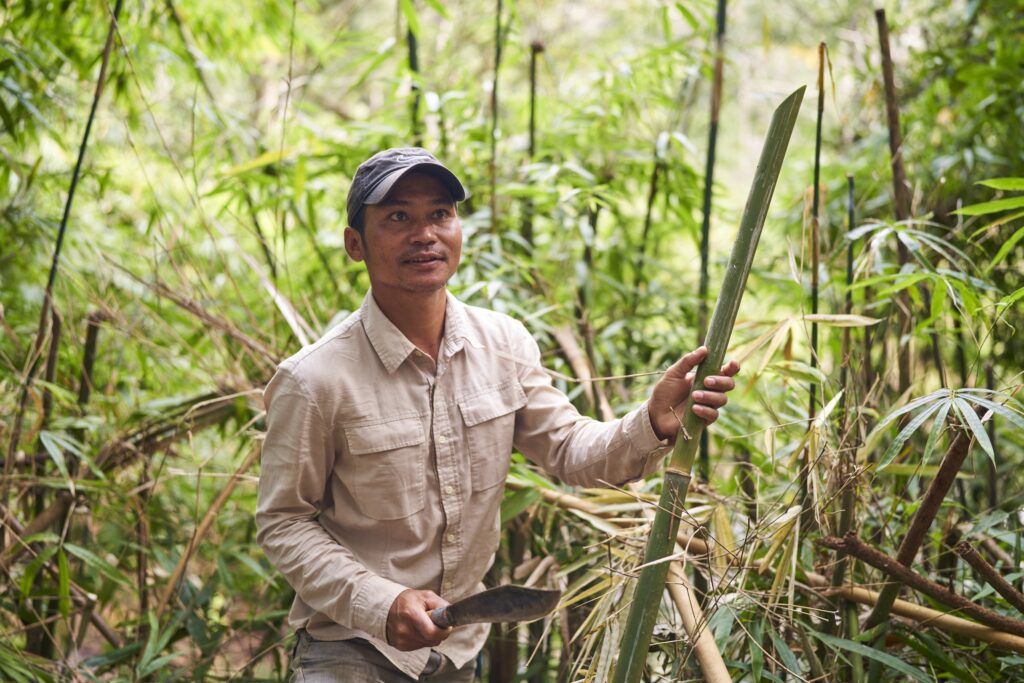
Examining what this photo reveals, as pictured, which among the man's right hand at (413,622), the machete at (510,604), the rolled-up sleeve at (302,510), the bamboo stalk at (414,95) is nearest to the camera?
the machete at (510,604)

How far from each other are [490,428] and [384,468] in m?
0.21

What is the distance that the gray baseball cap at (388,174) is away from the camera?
144cm

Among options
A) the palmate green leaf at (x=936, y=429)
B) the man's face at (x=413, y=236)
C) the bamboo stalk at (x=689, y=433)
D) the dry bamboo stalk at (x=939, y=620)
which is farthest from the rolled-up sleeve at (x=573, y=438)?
the dry bamboo stalk at (x=939, y=620)

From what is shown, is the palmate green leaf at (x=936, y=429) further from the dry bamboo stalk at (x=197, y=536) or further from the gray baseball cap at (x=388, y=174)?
the dry bamboo stalk at (x=197, y=536)

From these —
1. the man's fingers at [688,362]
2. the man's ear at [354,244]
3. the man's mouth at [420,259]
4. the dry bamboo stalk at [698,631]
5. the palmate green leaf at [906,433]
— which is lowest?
the dry bamboo stalk at [698,631]

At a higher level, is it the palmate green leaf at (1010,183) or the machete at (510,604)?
the palmate green leaf at (1010,183)

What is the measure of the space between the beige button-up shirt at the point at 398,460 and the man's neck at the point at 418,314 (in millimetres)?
20

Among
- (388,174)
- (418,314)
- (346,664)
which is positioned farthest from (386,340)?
(346,664)

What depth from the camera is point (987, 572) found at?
54.2 inches

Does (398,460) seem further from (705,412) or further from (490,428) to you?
(705,412)

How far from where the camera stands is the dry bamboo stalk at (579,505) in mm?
1770

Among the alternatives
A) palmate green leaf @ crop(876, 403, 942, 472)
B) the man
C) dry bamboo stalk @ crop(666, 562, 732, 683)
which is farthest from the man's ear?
palmate green leaf @ crop(876, 403, 942, 472)

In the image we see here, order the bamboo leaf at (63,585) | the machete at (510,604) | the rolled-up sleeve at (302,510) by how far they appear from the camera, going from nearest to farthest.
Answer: the machete at (510,604)
the rolled-up sleeve at (302,510)
the bamboo leaf at (63,585)

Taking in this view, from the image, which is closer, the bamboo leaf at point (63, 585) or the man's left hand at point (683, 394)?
the man's left hand at point (683, 394)
